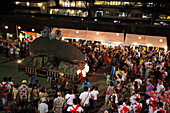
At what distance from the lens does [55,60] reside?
44.9 feet

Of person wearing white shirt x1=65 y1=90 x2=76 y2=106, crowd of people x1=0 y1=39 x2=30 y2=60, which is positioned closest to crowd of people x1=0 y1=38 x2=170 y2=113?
person wearing white shirt x1=65 y1=90 x2=76 y2=106

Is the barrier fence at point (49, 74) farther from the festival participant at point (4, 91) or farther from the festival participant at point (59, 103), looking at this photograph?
the festival participant at point (59, 103)

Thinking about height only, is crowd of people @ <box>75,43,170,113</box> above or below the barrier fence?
above

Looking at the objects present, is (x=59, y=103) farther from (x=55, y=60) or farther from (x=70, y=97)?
(x=55, y=60)

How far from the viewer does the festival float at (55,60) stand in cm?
1303

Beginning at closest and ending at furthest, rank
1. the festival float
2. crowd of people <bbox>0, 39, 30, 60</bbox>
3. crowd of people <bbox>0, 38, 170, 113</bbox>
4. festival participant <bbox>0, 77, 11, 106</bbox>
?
crowd of people <bbox>0, 38, 170, 113</bbox>, festival participant <bbox>0, 77, 11, 106</bbox>, the festival float, crowd of people <bbox>0, 39, 30, 60</bbox>

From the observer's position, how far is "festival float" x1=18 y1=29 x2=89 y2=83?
13.0m

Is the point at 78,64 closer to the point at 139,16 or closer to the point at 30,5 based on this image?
the point at 139,16

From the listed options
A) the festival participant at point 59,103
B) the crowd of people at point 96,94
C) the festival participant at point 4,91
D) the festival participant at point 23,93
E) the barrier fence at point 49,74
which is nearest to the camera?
the crowd of people at point 96,94

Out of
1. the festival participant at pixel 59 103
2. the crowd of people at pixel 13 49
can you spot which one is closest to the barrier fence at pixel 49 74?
the crowd of people at pixel 13 49

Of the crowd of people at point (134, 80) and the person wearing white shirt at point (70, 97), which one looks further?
the person wearing white shirt at point (70, 97)

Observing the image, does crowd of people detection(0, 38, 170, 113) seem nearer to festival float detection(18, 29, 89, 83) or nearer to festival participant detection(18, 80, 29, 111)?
festival participant detection(18, 80, 29, 111)

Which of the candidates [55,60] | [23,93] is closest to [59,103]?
[23,93]

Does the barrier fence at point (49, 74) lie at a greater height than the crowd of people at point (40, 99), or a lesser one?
lesser
